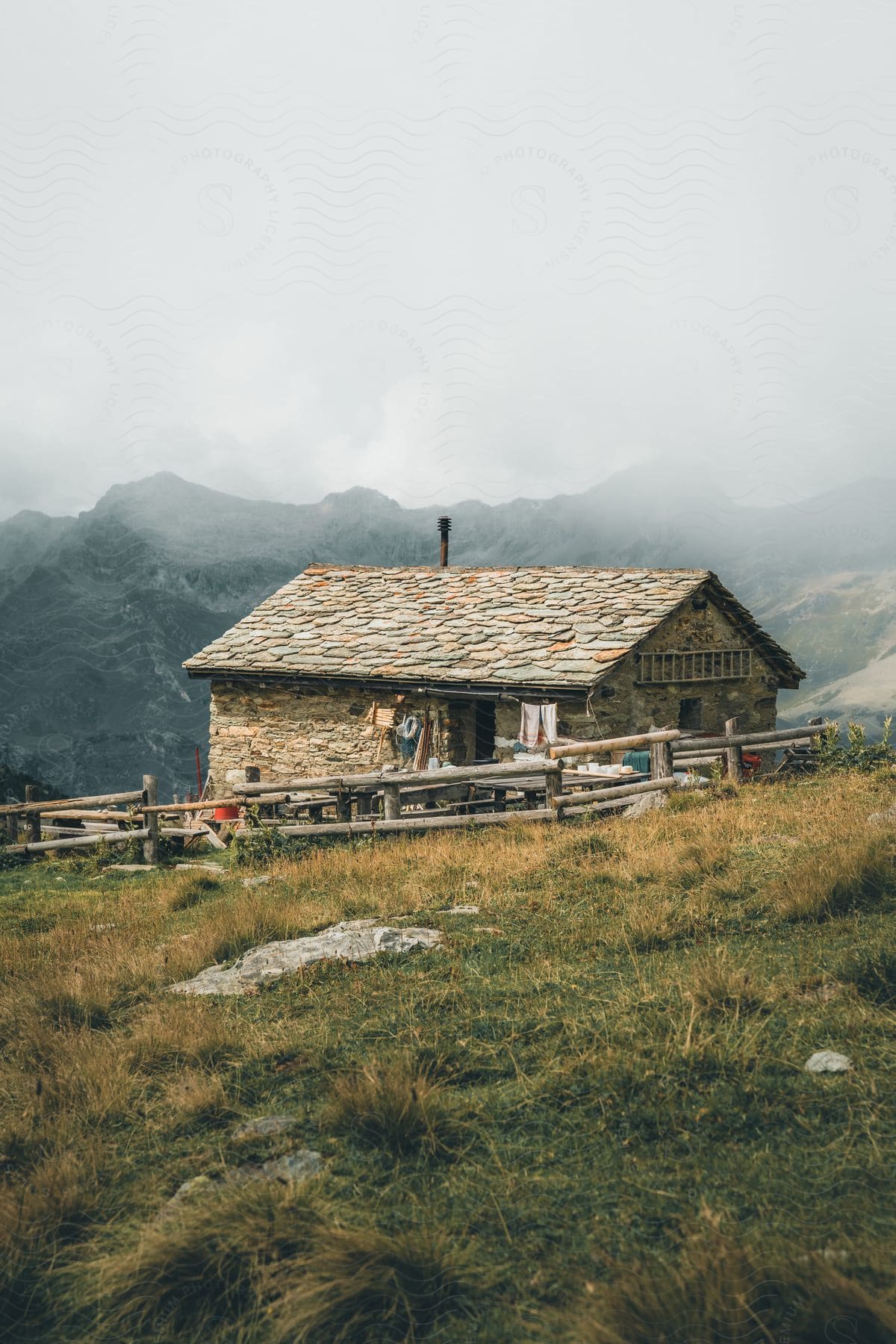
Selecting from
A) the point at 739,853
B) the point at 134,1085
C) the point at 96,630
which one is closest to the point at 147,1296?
the point at 134,1085

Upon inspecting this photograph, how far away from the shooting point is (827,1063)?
361 centimetres

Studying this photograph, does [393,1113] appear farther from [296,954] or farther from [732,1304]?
[296,954]

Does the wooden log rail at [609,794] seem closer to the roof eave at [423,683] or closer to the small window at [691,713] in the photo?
the roof eave at [423,683]

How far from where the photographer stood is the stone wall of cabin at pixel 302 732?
1727 cm

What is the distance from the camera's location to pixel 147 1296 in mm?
2680

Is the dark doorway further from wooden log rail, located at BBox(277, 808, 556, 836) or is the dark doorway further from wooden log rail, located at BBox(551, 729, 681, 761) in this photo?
wooden log rail, located at BBox(277, 808, 556, 836)

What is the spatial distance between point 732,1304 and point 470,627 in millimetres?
16176

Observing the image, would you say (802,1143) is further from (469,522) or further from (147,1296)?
(469,522)

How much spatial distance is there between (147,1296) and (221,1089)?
118cm

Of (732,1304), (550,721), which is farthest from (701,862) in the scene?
(550,721)

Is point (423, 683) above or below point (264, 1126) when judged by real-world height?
above

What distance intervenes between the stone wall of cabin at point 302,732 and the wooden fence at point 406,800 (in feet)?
4.93

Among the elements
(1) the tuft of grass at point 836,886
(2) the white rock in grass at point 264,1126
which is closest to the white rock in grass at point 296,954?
(2) the white rock in grass at point 264,1126

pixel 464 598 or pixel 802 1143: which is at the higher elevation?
pixel 464 598
